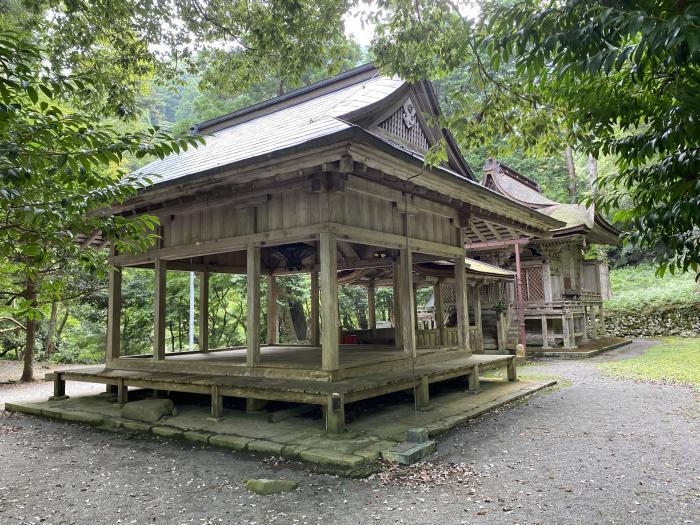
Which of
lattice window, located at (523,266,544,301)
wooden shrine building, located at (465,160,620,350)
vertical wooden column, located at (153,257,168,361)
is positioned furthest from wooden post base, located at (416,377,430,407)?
lattice window, located at (523,266,544,301)

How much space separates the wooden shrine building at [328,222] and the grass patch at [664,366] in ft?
12.5

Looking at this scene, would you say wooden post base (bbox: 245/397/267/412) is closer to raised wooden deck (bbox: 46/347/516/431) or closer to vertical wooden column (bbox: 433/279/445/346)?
raised wooden deck (bbox: 46/347/516/431)

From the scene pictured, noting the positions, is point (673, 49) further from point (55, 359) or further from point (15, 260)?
point (55, 359)

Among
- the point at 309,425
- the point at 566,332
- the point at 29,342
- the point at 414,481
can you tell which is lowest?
the point at 414,481

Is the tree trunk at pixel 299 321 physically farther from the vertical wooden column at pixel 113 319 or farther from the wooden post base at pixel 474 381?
the wooden post base at pixel 474 381

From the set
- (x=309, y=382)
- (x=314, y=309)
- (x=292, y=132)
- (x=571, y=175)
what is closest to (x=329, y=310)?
(x=309, y=382)

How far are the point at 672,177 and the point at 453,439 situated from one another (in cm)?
400

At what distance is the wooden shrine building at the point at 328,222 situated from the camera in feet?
18.8

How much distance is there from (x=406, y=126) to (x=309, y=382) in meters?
5.05

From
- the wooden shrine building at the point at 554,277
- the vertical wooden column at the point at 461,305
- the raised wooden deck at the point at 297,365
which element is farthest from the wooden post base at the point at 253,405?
the wooden shrine building at the point at 554,277

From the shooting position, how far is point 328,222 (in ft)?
20.2

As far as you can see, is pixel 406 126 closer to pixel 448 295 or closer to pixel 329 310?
pixel 329 310

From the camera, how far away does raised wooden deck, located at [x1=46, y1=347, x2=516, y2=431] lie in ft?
18.0

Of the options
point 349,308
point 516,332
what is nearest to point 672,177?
point 516,332
